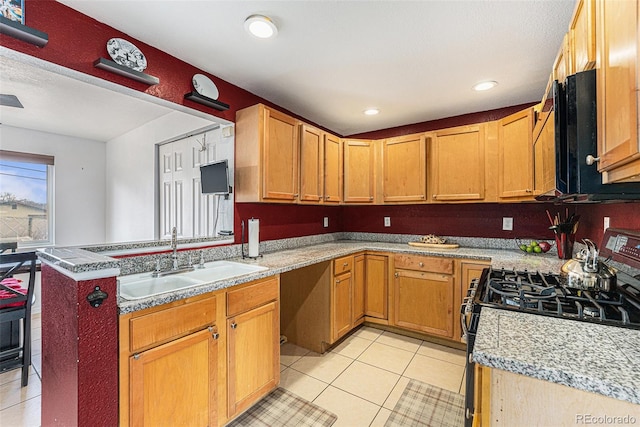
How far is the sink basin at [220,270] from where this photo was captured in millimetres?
1933

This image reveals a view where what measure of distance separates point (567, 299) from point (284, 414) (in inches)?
66.0

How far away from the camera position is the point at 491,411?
2.70 ft

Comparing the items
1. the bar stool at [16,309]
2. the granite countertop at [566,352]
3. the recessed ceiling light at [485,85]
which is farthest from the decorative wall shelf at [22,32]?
the recessed ceiling light at [485,85]

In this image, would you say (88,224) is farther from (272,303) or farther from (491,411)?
(491,411)

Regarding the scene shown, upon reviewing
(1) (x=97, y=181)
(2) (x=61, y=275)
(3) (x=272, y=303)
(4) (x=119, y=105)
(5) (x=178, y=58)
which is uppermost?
(5) (x=178, y=58)

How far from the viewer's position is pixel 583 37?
1.12 m

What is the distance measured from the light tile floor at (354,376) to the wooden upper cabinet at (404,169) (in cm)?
152

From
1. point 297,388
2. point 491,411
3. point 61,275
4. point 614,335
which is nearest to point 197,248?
point 61,275

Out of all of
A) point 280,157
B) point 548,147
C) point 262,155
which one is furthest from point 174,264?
point 548,147

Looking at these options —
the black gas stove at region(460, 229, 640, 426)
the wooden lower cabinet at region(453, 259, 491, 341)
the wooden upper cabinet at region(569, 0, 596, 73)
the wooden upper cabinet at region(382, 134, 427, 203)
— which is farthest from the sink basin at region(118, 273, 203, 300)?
the wooden upper cabinet at region(382, 134, 427, 203)

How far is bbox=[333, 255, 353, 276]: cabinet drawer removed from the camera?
265cm

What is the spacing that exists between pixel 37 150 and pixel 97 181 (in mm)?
337

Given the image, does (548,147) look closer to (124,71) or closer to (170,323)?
(170,323)

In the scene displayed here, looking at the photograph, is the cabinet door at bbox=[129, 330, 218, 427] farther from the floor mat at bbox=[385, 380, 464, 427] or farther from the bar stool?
the bar stool
